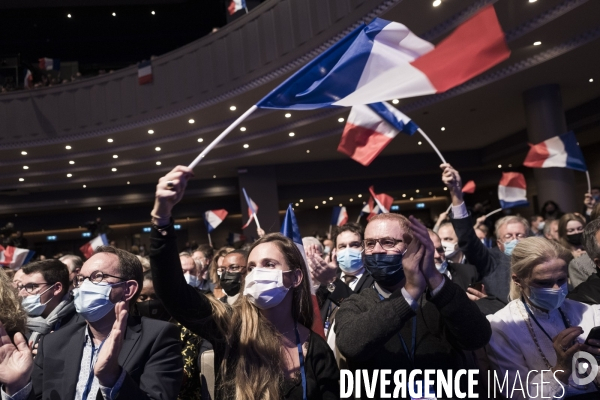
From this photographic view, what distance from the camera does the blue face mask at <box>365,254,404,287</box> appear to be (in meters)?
2.22

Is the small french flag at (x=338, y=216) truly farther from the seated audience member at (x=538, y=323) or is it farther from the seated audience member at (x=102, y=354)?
the seated audience member at (x=102, y=354)

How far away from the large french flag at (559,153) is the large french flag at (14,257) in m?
7.11

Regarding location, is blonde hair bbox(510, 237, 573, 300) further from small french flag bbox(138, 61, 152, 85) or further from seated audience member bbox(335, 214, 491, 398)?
small french flag bbox(138, 61, 152, 85)

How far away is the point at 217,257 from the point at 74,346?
2.94 metres

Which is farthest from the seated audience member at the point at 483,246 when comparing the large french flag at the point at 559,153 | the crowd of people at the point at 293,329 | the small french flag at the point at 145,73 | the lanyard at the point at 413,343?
the small french flag at the point at 145,73

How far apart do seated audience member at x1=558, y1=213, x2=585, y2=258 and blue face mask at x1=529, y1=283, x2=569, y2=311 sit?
2395 mm

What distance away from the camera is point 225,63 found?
472 inches

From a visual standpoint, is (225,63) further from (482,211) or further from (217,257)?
(217,257)

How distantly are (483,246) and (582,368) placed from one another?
67.1 inches

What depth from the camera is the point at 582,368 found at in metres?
2.20

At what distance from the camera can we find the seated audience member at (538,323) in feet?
7.41

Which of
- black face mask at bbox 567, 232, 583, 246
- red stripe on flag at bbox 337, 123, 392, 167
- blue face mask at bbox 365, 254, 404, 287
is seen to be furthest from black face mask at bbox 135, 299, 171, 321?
black face mask at bbox 567, 232, 583, 246

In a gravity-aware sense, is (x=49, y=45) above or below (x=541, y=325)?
above

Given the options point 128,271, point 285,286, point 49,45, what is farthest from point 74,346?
point 49,45
